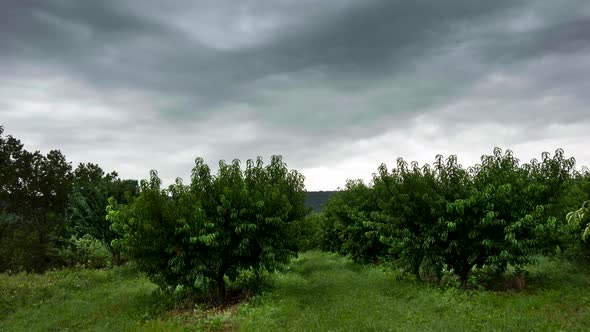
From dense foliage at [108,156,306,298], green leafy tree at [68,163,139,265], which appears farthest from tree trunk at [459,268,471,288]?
green leafy tree at [68,163,139,265]

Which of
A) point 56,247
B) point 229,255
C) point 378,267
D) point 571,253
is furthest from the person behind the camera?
point 56,247

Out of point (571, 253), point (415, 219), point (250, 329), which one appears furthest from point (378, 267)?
point (250, 329)

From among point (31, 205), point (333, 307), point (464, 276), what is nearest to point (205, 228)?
point (333, 307)

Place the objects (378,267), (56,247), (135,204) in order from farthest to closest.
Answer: (56,247), (378,267), (135,204)

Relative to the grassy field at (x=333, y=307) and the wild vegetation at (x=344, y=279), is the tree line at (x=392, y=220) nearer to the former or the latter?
the wild vegetation at (x=344, y=279)

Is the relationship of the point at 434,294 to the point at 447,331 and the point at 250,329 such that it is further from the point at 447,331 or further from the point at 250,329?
the point at 250,329

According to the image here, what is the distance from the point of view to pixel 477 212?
1675 centimetres

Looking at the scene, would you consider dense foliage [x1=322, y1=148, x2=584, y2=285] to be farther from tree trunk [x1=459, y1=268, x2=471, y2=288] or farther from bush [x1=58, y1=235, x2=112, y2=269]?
bush [x1=58, y1=235, x2=112, y2=269]

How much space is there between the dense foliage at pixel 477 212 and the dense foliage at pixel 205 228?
16.9ft

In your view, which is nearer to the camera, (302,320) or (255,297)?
(302,320)

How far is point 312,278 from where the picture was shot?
23.8 meters

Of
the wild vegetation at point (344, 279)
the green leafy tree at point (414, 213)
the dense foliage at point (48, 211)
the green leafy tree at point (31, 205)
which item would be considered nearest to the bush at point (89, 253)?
the dense foliage at point (48, 211)

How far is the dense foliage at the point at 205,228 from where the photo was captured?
629 inches

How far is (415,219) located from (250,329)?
8.69 meters
